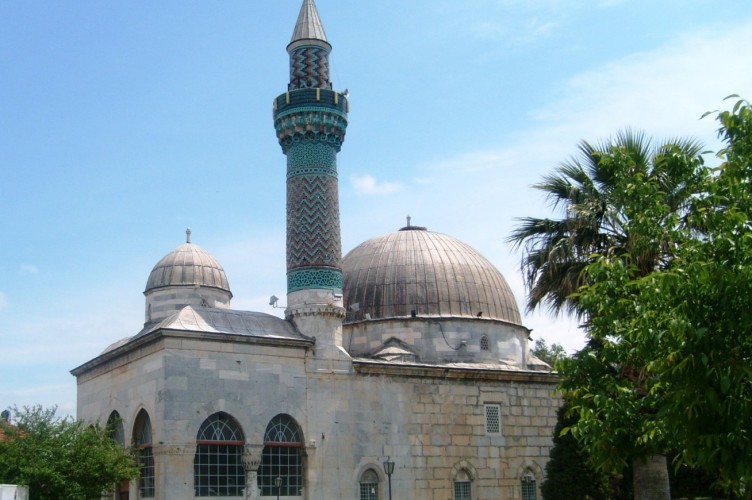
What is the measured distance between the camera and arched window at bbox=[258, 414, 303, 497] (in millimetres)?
20328

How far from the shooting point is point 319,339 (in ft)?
70.6

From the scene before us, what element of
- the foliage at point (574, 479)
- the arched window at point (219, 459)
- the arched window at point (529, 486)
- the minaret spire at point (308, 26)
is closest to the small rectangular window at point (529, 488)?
the arched window at point (529, 486)

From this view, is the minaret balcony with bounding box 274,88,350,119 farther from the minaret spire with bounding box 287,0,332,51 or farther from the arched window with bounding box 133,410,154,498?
the arched window with bounding box 133,410,154,498

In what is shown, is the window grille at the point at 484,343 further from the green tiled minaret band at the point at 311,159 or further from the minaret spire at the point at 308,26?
the minaret spire at the point at 308,26

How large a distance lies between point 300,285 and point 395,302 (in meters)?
5.10

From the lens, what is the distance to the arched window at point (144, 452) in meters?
20.0

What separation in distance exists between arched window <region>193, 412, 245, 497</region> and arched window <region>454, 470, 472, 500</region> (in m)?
5.92

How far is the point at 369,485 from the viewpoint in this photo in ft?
71.5


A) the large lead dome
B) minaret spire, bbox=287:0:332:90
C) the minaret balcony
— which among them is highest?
minaret spire, bbox=287:0:332:90

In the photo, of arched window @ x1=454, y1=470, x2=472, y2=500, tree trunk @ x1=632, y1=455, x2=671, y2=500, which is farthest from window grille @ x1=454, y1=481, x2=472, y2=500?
tree trunk @ x1=632, y1=455, x2=671, y2=500

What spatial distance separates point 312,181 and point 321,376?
4744 mm

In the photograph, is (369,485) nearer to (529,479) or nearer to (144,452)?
(529,479)

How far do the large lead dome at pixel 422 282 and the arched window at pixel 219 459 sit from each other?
7206 millimetres

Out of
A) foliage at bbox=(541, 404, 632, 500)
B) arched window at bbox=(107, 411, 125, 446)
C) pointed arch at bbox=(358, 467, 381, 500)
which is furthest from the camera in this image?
foliage at bbox=(541, 404, 632, 500)
